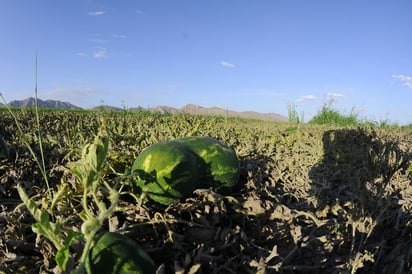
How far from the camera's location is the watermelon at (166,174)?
1953 millimetres

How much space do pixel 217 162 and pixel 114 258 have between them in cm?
99

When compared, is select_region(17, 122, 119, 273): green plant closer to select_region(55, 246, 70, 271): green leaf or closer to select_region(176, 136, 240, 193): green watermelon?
select_region(55, 246, 70, 271): green leaf

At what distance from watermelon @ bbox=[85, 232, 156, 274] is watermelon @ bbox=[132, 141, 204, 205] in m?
0.45

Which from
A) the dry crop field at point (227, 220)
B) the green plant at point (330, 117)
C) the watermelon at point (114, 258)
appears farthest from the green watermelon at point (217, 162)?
the green plant at point (330, 117)

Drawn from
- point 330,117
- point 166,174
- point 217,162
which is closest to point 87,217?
point 166,174

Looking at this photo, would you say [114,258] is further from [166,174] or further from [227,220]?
[227,220]

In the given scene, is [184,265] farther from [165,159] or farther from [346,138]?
[346,138]

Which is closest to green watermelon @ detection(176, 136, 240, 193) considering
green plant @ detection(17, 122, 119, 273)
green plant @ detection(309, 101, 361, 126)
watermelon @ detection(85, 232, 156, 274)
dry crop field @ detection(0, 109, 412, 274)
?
dry crop field @ detection(0, 109, 412, 274)

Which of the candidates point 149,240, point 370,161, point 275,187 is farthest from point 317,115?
point 149,240

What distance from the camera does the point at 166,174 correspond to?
1.98 metres

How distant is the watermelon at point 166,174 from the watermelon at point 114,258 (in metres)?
0.45

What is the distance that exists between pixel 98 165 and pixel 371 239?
169 centimetres

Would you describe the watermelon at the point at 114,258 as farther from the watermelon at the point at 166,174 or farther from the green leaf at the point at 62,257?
the watermelon at the point at 166,174

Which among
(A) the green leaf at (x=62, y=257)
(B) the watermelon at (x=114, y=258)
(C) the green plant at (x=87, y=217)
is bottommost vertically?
(B) the watermelon at (x=114, y=258)
